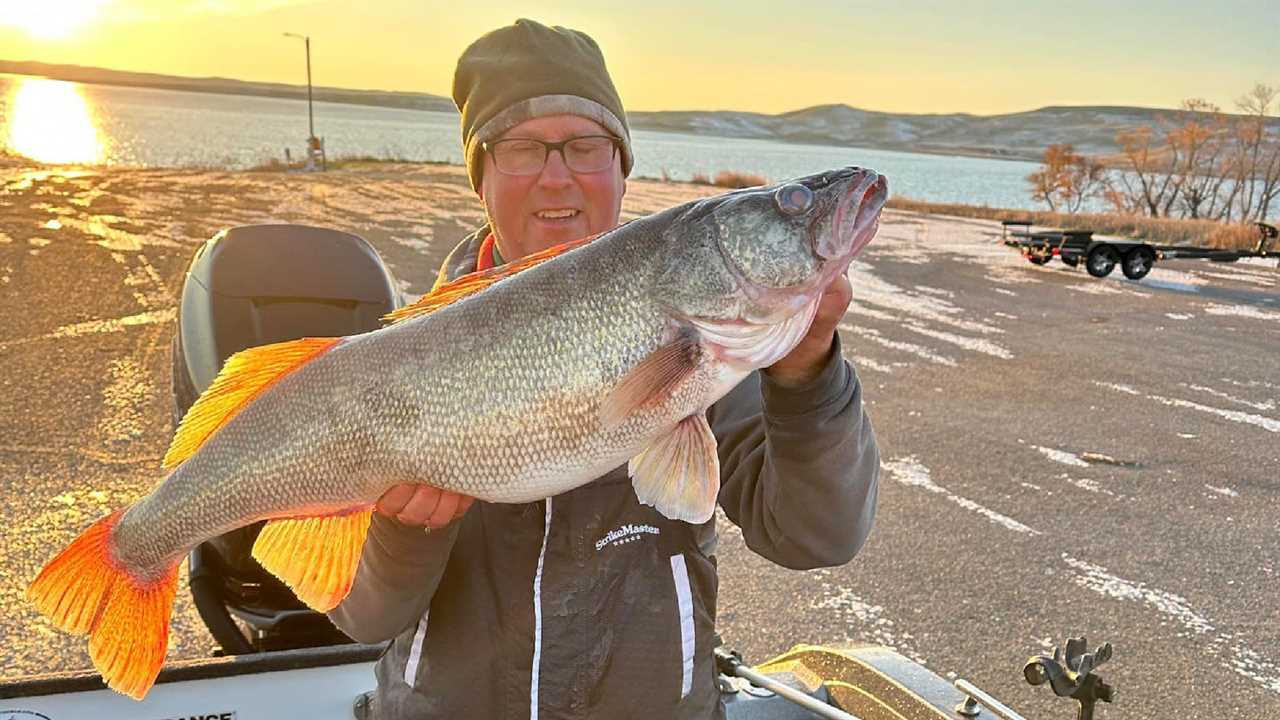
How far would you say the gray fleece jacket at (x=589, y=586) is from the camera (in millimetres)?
2369

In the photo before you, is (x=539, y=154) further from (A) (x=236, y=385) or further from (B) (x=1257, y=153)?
(B) (x=1257, y=153)

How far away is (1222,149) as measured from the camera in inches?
1642

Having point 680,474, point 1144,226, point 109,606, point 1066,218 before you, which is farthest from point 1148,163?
point 109,606

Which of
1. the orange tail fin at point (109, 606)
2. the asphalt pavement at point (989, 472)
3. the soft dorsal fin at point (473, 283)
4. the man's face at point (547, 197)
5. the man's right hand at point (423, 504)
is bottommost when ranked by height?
the asphalt pavement at point (989, 472)

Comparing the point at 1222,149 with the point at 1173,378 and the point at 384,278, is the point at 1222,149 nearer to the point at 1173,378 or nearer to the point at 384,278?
the point at 1173,378

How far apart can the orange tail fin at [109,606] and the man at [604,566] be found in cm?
47

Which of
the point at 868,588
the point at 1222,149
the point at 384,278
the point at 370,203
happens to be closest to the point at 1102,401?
the point at 868,588

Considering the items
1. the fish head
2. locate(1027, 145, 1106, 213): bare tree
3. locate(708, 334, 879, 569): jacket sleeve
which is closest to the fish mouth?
the fish head

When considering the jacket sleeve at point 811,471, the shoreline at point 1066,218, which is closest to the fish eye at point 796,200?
the jacket sleeve at point 811,471

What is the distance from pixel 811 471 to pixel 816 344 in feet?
1.05

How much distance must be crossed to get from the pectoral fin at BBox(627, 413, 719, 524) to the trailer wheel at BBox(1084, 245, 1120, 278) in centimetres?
1758

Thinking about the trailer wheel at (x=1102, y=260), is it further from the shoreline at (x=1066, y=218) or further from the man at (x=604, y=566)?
the man at (x=604, y=566)

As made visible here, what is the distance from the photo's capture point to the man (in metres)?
2.30

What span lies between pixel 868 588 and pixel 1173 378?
6728mm
